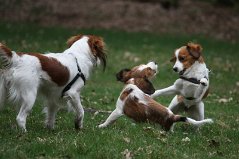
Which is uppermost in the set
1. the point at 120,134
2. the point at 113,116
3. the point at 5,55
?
the point at 5,55

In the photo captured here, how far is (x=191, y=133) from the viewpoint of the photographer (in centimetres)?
968

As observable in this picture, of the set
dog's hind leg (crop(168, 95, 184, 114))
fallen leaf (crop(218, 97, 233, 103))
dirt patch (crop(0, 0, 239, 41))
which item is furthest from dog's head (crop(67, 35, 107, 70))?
dirt patch (crop(0, 0, 239, 41))

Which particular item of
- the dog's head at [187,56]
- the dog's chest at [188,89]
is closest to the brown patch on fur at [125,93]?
the dog's head at [187,56]

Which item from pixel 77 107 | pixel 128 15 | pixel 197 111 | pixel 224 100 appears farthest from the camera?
pixel 128 15

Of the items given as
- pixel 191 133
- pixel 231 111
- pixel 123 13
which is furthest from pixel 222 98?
pixel 123 13

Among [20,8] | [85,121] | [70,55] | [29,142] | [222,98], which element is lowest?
[20,8]

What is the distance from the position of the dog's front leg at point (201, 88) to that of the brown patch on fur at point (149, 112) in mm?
945

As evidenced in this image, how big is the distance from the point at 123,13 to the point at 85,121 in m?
19.5

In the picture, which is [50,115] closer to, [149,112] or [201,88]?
[149,112]

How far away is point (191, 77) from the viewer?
1010 cm

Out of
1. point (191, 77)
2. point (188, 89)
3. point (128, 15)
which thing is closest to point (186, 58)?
point (191, 77)

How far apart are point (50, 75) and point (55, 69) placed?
0.12m

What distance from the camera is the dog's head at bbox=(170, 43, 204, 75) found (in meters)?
9.98

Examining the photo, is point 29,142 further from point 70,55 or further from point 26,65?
point 70,55
